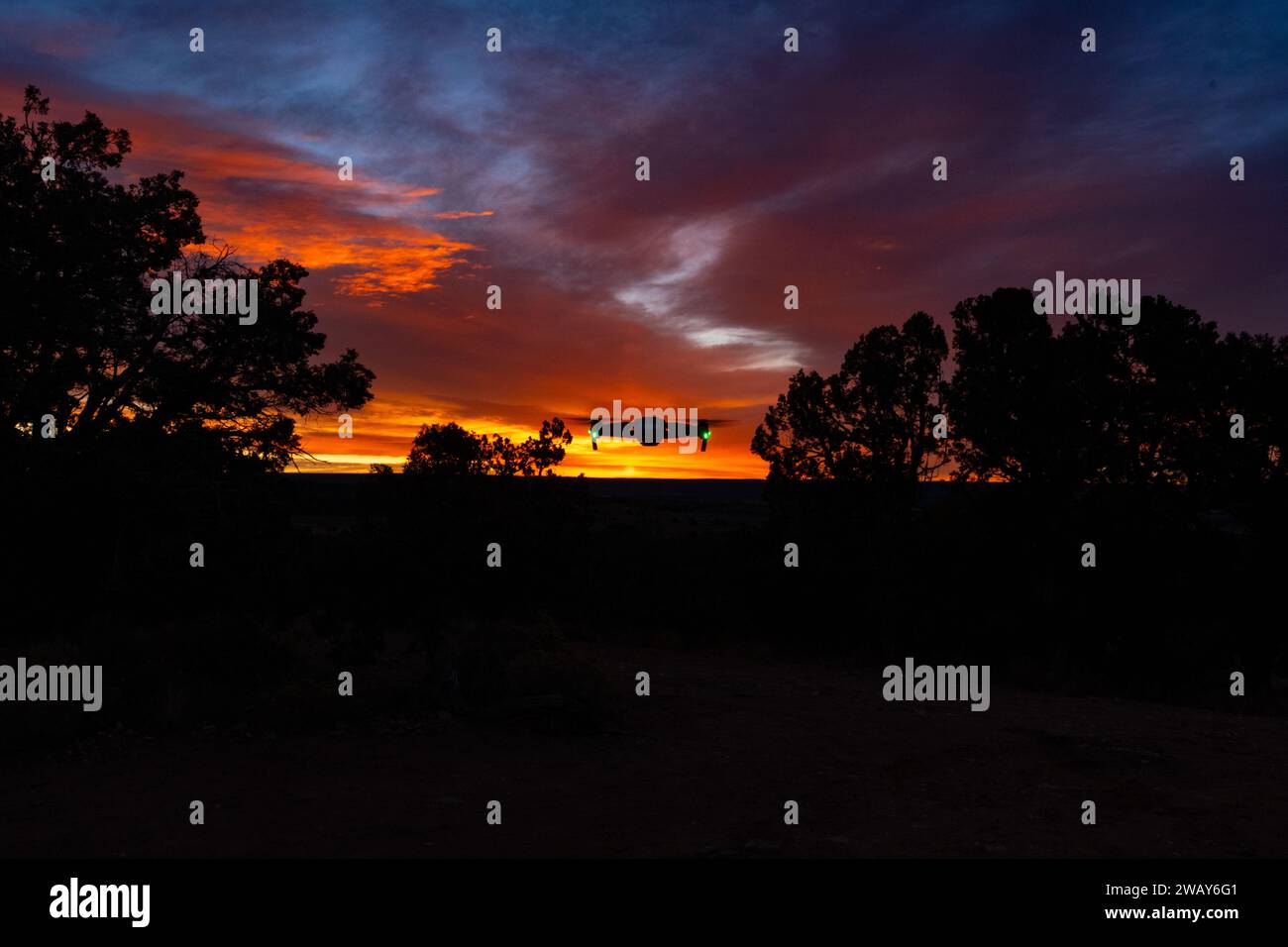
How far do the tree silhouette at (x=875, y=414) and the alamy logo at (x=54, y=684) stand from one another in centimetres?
1864

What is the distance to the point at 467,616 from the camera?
20.7 m

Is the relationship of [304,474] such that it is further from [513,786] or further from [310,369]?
[513,786]

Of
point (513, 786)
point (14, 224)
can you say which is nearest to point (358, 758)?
point (513, 786)

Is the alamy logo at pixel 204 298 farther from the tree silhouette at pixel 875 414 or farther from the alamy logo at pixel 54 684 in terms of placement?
the tree silhouette at pixel 875 414

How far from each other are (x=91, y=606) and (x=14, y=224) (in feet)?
22.2

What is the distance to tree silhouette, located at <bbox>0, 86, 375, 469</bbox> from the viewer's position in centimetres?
1575

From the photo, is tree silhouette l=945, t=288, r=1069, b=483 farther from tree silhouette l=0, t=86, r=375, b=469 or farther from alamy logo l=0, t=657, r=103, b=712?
alamy logo l=0, t=657, r=103, b=712

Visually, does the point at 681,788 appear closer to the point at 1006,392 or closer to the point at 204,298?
the point at 204,298

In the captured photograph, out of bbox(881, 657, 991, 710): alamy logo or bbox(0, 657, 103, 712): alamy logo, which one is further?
bbox(881, 657, 991, 710): alamy logo

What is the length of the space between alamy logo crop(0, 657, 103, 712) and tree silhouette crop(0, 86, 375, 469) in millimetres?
4409

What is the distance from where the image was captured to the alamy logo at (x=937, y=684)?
1577 centimetres
